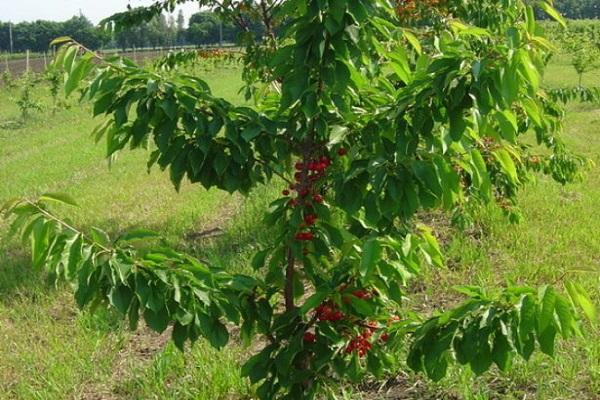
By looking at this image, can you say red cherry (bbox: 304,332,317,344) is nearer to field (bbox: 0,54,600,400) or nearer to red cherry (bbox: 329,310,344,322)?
red cherry (bbox: 329,310,344,322)

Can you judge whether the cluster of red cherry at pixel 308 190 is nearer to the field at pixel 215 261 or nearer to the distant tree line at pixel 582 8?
the field at pixel 215 261

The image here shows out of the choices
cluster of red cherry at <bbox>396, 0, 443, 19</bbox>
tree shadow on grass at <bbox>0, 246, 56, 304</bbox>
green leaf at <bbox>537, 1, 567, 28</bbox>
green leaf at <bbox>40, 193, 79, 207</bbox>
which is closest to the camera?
green leaf at <bbox>40, 193, 79, 207</bbox>

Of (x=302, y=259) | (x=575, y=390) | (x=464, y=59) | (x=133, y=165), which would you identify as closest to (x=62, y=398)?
(x=302, y=259)

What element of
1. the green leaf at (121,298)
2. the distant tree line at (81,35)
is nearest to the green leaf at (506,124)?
the green leaf at (121,298)

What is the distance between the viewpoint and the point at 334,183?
7.27 ft

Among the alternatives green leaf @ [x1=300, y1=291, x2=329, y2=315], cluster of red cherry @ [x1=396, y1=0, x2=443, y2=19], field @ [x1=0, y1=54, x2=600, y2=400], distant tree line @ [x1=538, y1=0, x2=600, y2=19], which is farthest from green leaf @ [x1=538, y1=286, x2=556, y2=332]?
distant tree line @ [x1=538, y1=0, x2=600, y2=19]

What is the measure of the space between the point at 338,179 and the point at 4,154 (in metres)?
13.9

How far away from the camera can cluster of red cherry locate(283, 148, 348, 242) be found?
2.33m

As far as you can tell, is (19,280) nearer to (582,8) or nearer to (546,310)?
(546,310)

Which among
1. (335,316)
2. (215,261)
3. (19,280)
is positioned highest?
(335,316)

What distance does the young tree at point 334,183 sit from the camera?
178cm

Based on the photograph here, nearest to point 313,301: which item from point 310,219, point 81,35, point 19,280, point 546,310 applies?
point 310,219

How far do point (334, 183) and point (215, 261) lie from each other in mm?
3408

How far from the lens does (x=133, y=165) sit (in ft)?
39.0
